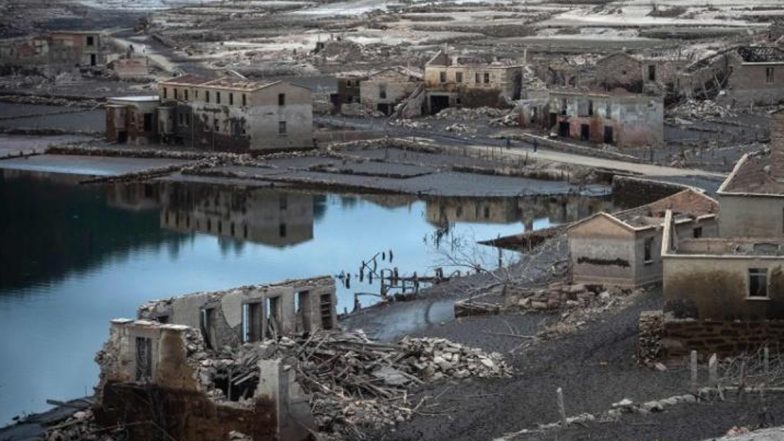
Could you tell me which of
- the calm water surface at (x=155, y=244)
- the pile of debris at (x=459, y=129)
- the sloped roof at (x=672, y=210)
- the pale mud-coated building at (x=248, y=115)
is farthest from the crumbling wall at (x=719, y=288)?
the pile of debris at (x=459, y=129)

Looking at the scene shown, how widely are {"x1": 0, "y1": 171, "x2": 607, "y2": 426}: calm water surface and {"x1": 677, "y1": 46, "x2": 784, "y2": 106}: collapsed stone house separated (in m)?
17.2

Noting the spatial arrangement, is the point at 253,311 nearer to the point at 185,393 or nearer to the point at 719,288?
the point at 185,393

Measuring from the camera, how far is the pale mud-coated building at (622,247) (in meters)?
35.2

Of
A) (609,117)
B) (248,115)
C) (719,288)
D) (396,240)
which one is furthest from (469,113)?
(719,288)

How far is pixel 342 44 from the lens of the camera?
97.1m

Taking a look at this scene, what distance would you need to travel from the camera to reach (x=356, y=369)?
2873cm

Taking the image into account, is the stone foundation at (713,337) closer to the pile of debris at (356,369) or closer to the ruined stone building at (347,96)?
the pile of debris at (356,369)

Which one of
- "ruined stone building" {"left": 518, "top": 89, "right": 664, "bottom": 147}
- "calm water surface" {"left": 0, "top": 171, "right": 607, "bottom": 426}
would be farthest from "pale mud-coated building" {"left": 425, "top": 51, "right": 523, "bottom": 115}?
"calm water surface" {"left": 0, "top": 171, "right": 607, "bottom": 426}

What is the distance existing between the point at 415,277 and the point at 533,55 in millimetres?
50457

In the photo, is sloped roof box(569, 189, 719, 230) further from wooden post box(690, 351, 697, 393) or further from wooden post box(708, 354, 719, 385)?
wooden post box(690, 351, 697, 393)

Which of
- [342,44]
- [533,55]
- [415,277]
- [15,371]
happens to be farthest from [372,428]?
[342,44]

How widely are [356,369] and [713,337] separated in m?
4.87

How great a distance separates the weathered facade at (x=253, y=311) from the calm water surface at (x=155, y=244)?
3543 mm

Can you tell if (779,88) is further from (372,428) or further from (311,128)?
(372,428)
